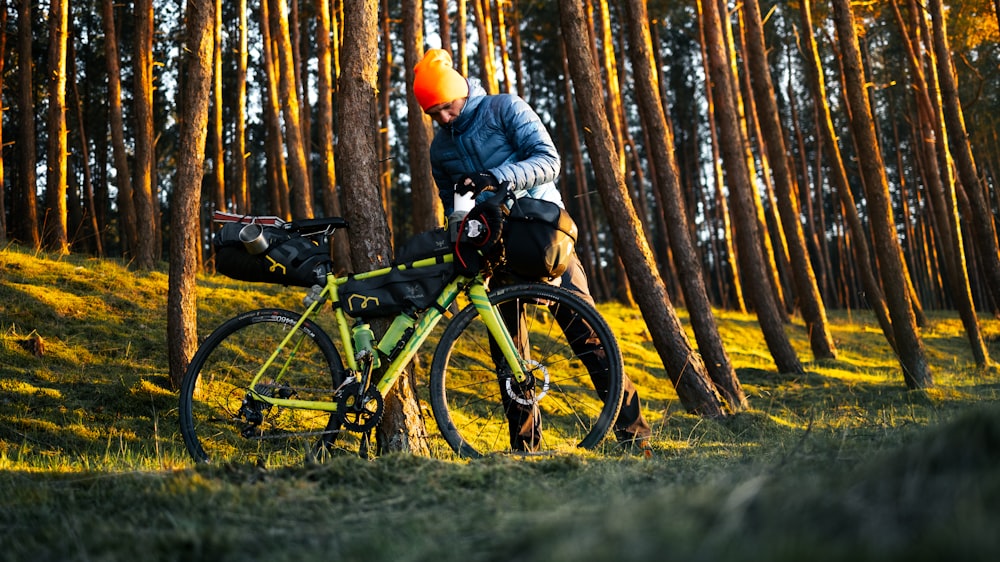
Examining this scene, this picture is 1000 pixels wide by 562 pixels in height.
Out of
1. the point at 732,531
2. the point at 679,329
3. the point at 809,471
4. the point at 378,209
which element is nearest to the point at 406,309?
the point at 378,209

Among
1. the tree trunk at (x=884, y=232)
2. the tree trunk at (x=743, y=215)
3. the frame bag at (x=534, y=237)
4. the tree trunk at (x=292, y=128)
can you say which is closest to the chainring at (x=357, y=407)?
the frame bag at (x=534, y=237)

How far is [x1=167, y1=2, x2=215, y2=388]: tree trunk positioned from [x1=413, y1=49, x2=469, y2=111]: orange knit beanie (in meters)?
3.07

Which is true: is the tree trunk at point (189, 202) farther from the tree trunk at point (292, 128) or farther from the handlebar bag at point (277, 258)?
the tree trunk at point (292, 128)

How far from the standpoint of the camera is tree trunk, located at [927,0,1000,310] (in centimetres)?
1259

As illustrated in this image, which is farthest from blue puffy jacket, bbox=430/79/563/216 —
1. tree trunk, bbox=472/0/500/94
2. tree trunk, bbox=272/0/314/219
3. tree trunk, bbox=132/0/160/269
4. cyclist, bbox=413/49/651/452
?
tree trunk, bbox=472/0/500/94

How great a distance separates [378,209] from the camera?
16.6 feet

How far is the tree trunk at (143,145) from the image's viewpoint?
38.1 ft

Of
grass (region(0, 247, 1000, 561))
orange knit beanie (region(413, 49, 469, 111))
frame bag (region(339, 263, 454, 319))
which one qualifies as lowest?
grass (region(0, 247, 1000, 561))

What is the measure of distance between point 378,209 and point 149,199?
814 cm

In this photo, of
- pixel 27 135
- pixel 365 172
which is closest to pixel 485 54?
pixel 27 135

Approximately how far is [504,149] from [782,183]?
10505 mm

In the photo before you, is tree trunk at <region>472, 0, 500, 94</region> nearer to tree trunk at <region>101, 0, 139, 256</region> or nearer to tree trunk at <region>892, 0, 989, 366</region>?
tree trunk at <region>101, 0, 139, 256</region>

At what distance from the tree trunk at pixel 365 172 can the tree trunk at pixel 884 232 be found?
7008 millimetres

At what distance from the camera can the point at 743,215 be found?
12.9 meters
